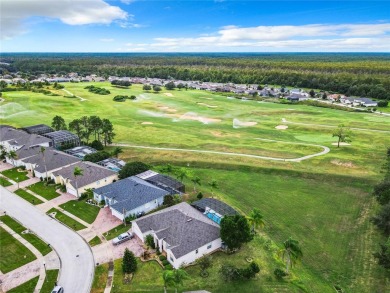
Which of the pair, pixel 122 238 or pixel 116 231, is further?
pixel 116 231

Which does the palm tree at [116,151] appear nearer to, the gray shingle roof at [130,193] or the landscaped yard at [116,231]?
the gray shingle roof at [130,193]

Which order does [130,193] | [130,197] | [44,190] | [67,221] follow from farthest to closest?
1. [44,190]
2. [130,193]
3. [130,197]
4. [67,221]

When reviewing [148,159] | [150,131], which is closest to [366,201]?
[148,159]

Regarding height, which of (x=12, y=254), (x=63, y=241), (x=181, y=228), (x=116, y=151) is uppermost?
(x=181, y=228)

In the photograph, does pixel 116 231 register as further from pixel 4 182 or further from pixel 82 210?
pixel 4 182

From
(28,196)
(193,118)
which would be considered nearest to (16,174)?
(28,196)

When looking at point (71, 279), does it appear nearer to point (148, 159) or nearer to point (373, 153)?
point (148, 159)

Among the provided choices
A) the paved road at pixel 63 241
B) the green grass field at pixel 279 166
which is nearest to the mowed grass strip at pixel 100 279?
the paved road at pixel 63 241
